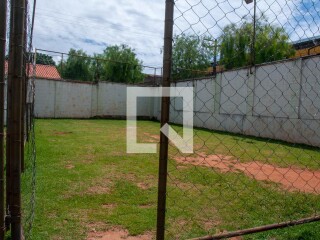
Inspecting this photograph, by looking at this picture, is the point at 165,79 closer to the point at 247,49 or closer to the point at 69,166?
the point at 69,166

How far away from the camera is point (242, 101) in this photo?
11250 millimetres

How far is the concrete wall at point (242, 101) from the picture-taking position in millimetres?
8391

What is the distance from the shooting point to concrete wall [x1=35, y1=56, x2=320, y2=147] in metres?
8.39

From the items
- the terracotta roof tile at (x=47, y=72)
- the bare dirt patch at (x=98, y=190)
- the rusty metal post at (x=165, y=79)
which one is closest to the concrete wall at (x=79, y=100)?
the terracotta roof tile at (x=47, y=72)

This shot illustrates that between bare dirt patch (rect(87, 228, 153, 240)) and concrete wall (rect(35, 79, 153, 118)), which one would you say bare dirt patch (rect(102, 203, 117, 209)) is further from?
concrete wall (rect(35, 79, 153, 118))

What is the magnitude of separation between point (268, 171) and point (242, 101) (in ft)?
22.2

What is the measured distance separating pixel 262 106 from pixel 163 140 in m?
9.37

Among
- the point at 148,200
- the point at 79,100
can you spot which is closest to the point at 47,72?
the point at 79,100

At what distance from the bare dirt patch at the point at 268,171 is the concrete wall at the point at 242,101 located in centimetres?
123

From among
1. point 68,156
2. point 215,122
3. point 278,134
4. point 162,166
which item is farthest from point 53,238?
point 215,122

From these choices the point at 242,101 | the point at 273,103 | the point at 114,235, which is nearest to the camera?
the point at 114,235

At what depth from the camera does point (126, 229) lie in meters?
2.36

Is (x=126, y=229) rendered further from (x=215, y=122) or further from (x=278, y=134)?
(x=215, y=122)

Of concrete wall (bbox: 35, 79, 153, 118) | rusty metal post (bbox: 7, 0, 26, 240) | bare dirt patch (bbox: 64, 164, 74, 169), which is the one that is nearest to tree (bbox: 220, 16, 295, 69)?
concrete wall (bbox: 35, 79, 153, 118)
